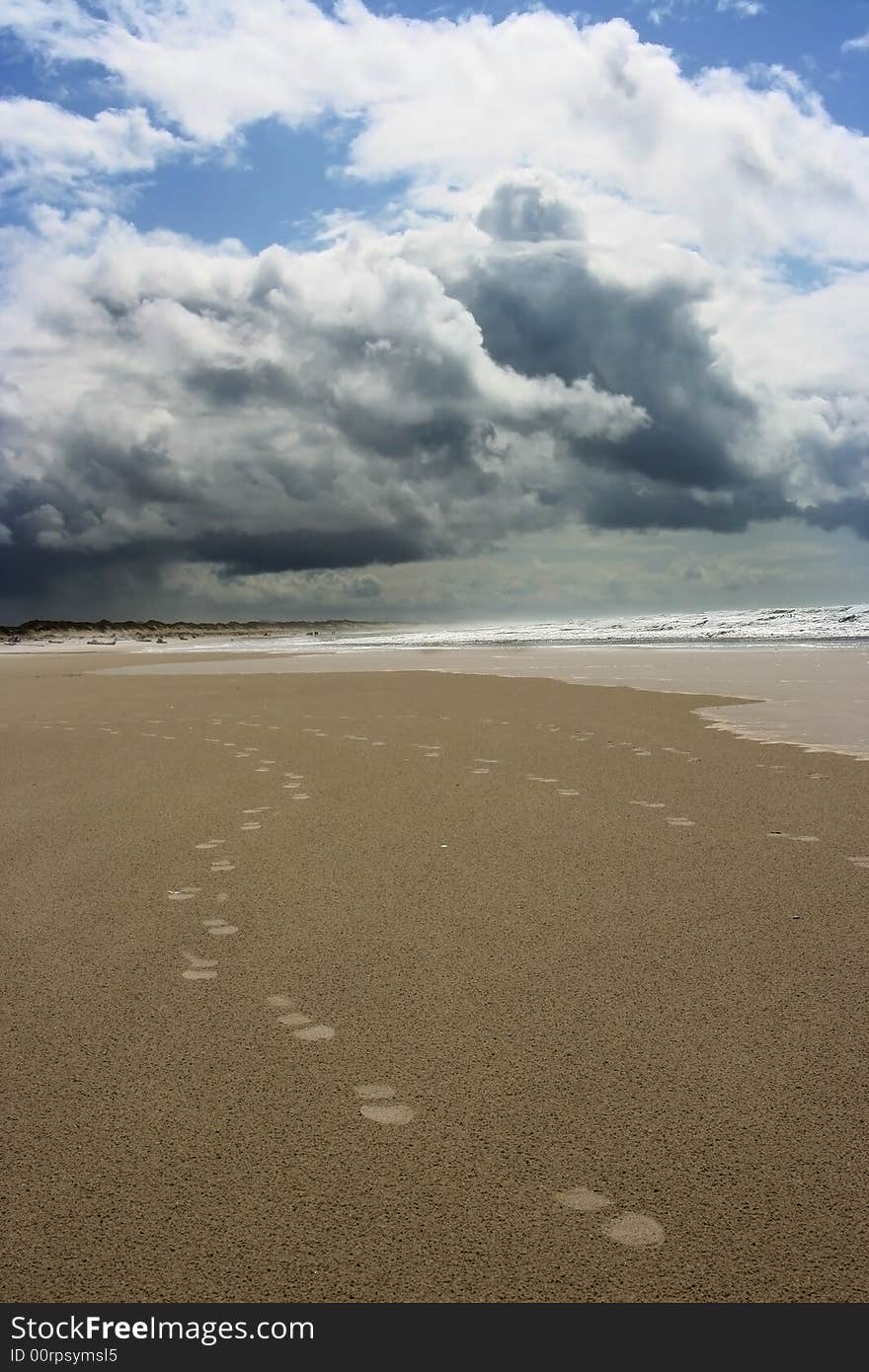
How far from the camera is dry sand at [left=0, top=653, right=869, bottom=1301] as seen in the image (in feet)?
7.52

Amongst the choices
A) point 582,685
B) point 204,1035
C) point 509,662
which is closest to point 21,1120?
point 204,1035

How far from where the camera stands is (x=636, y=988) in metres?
3.84

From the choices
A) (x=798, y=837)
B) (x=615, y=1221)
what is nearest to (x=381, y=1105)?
(x=615, y=1221)

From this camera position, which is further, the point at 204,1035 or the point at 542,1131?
the point at 204,1035

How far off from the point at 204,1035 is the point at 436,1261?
1403 mm

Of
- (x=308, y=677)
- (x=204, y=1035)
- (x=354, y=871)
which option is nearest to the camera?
(x=204, y=1035)

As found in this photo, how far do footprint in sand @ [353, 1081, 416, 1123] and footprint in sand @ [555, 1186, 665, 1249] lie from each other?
21.4 inches

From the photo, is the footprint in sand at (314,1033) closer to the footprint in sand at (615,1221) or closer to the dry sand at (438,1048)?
the dry sand at (438,1048)

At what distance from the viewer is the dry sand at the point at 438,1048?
2.29m

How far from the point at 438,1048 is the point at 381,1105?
0.41 meters

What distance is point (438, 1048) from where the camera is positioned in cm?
332

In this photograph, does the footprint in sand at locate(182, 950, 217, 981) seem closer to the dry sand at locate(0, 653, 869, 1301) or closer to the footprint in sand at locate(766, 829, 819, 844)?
the dry sand at locate(0, 653, 869, 1301)

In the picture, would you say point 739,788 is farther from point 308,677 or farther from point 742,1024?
point 308,677

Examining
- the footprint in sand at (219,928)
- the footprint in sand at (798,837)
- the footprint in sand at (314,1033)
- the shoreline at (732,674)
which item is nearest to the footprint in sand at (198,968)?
the footprint in sand at (219,928)
